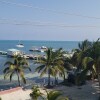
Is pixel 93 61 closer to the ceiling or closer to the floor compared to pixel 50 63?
closer to the ceiling

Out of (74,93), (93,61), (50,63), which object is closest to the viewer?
(93,61)

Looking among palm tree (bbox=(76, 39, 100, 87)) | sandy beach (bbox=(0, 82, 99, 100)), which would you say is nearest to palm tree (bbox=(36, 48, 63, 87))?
sandy beach (bbox=(0, 82, 99, 100))

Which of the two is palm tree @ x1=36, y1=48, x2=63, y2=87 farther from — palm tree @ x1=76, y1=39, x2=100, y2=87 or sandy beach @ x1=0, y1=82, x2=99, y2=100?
palm tree @ x1=76, y1=39, x2=100, y2=87

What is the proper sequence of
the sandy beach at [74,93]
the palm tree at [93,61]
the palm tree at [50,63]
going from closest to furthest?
the sandy beach at [74,93], the palm tree at [93,61], the palm tree at [50,63]

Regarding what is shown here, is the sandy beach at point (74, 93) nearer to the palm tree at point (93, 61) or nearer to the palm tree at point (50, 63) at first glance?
the palm tree at point (93, 61)

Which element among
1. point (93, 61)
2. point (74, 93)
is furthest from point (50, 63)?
point (93, 61)

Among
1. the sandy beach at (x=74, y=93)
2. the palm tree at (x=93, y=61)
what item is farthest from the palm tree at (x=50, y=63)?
the palm tree at (x=93, y=61)

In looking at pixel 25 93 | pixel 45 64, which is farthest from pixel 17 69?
pixel 25 93

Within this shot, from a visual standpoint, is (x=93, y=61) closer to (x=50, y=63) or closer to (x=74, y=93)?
(x=74, y=93)

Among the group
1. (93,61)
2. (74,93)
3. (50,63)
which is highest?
(93,61)
